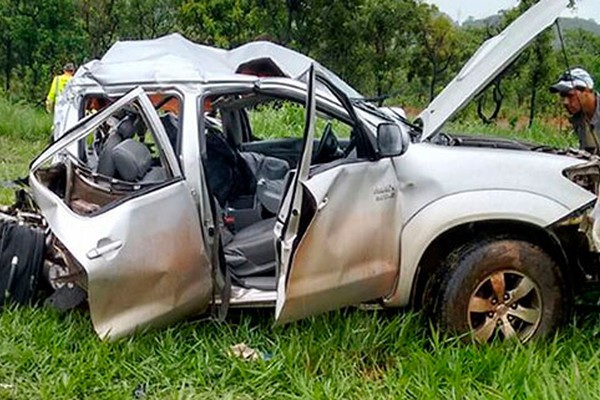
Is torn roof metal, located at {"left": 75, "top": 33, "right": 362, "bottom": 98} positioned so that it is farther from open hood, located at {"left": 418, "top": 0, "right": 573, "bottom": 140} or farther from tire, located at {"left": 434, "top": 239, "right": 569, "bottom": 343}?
tire, located at {"left": 434, "top": 239, "right": 569, "bottom": 343}

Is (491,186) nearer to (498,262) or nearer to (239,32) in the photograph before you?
Answer: (498,262)

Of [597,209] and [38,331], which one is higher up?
[597,209]

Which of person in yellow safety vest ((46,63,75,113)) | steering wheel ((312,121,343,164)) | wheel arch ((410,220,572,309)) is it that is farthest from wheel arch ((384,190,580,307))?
person in yellow safety vest ((46,63,75,113))

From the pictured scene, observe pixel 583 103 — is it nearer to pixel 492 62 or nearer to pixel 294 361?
pixel 492 62

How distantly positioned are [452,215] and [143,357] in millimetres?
1793

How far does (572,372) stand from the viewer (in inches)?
136

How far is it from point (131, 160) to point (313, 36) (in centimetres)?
2311

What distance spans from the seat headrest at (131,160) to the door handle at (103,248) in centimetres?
58

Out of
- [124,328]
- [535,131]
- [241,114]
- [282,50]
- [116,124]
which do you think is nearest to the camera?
[124,328]

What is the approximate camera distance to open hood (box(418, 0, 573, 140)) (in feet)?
12.6

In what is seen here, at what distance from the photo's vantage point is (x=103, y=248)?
352 cm

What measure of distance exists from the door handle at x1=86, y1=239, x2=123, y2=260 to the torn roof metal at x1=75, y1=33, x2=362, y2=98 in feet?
3.23

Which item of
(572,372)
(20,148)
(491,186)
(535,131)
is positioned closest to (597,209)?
(491,186)

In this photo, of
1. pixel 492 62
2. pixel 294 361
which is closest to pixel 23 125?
pixel 294 361
